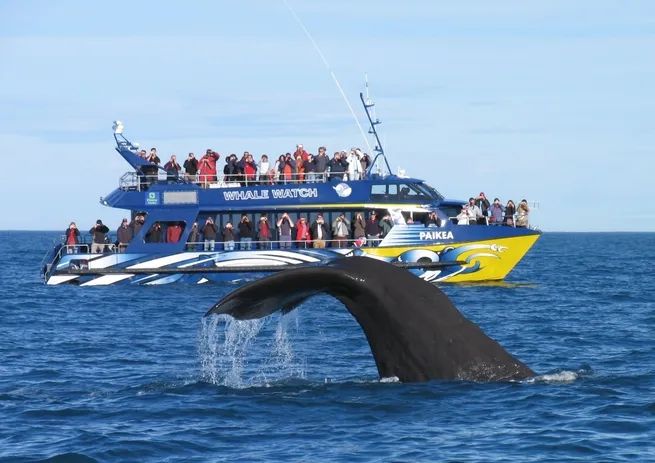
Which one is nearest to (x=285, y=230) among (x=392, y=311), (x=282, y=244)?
(x=282, y=244)

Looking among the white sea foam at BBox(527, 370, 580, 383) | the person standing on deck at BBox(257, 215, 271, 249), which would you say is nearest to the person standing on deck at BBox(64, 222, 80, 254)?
the person standing on deck at BBox(257, 215, 271, 249)

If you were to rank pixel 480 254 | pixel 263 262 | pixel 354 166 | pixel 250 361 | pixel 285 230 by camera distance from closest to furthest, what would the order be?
pixel 250 361 → pixel 480 254 → pixel 263 262 → pixel 285 230 → pixel 354 166

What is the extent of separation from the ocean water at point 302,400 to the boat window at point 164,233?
1386 centimetres

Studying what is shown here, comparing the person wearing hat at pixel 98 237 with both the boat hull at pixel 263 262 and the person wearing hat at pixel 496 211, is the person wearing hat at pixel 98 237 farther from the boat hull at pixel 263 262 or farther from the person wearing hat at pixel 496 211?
the person wearing hat at pixel 496 211

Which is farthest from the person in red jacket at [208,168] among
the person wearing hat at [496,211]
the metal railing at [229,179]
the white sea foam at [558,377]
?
the white sea foam at [558,377]

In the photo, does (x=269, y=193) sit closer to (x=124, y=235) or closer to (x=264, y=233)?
(x=264, y=233)

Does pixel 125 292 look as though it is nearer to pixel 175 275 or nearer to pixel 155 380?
pixel 175 275

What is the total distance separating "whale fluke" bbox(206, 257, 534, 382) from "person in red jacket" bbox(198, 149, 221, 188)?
1129 inches

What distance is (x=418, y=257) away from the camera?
38125 mm

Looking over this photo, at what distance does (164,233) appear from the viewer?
40.3 metres

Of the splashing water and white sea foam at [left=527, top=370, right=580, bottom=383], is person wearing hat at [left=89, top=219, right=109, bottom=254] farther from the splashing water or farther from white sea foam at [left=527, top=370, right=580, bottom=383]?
white sea foam at [left=527, top=370, right=580, bottom=383]

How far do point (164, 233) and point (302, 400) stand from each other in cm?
2652

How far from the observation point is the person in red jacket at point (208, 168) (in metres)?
40.9

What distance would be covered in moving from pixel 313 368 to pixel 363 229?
A: 68.8 feet
